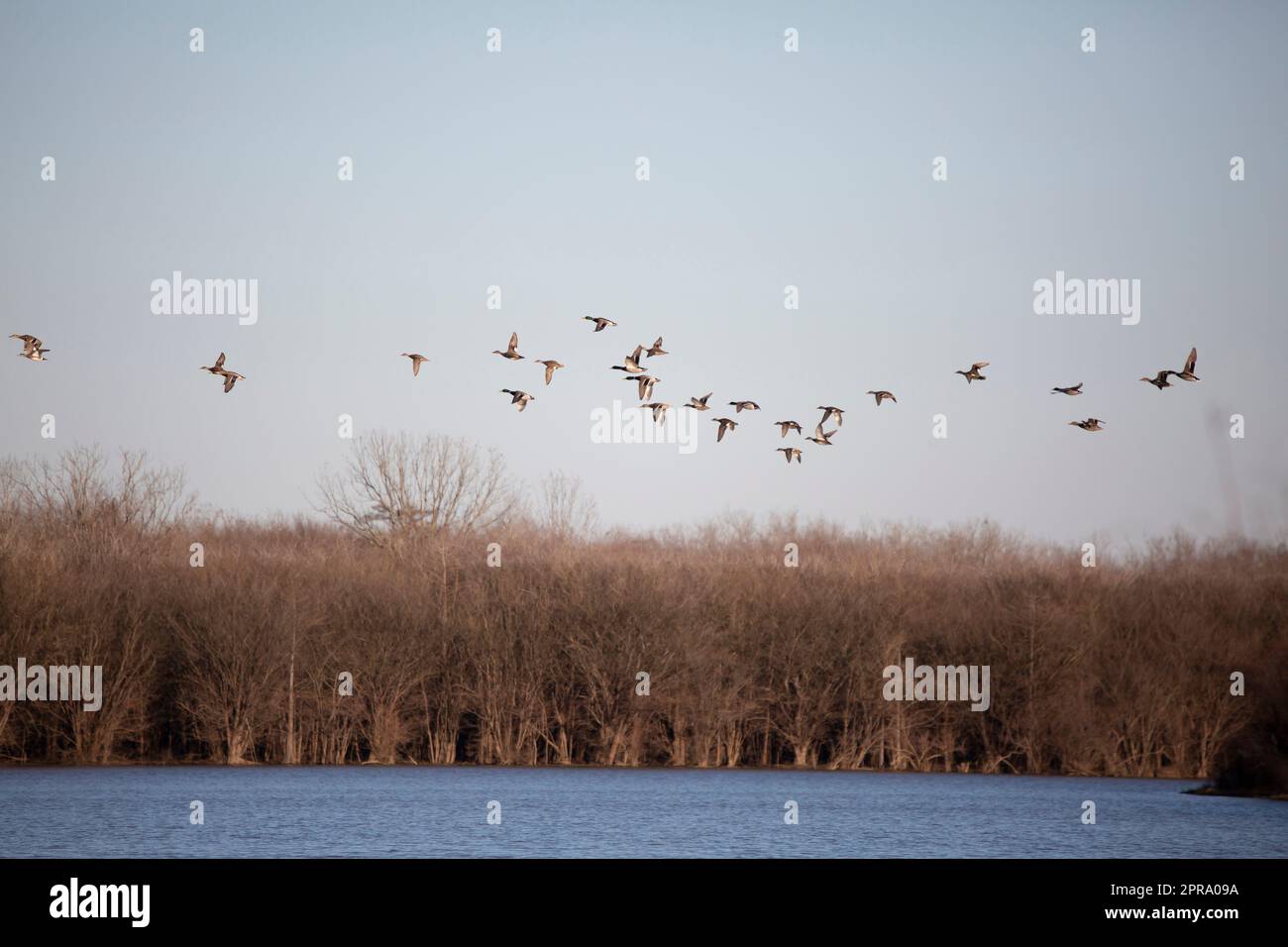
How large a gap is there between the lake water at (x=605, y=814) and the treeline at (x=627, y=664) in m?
1.78

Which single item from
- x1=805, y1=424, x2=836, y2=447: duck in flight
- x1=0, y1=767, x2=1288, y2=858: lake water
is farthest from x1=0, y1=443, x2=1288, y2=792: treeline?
x1=805, y1=424, x2=836, y2=447: duck in flight

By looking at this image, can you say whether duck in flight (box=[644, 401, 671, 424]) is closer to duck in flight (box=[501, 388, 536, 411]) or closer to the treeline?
duck in flight (box=[501, 388, 536, 411])

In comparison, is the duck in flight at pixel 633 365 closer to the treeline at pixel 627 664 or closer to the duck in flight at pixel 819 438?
the duck in flight at pixel 819 438

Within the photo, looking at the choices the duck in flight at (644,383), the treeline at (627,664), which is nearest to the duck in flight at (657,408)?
the duck in flight at (644,383)

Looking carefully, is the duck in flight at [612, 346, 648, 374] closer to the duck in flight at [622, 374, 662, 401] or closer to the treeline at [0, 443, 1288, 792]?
the duck in flight at [622, 374, 662, 401]

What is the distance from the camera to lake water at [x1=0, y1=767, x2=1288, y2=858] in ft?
117

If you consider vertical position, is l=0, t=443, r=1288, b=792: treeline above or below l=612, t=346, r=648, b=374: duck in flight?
below

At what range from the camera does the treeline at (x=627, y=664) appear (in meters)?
51.6

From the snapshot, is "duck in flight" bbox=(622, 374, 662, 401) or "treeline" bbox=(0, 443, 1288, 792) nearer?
"duck in flight" bbox=(622, 374, 662, 401)

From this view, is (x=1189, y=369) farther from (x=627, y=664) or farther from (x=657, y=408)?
(x=627, y=664)

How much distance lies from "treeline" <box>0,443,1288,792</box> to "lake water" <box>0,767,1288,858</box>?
1779 millimetres

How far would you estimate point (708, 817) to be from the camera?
41.7m
